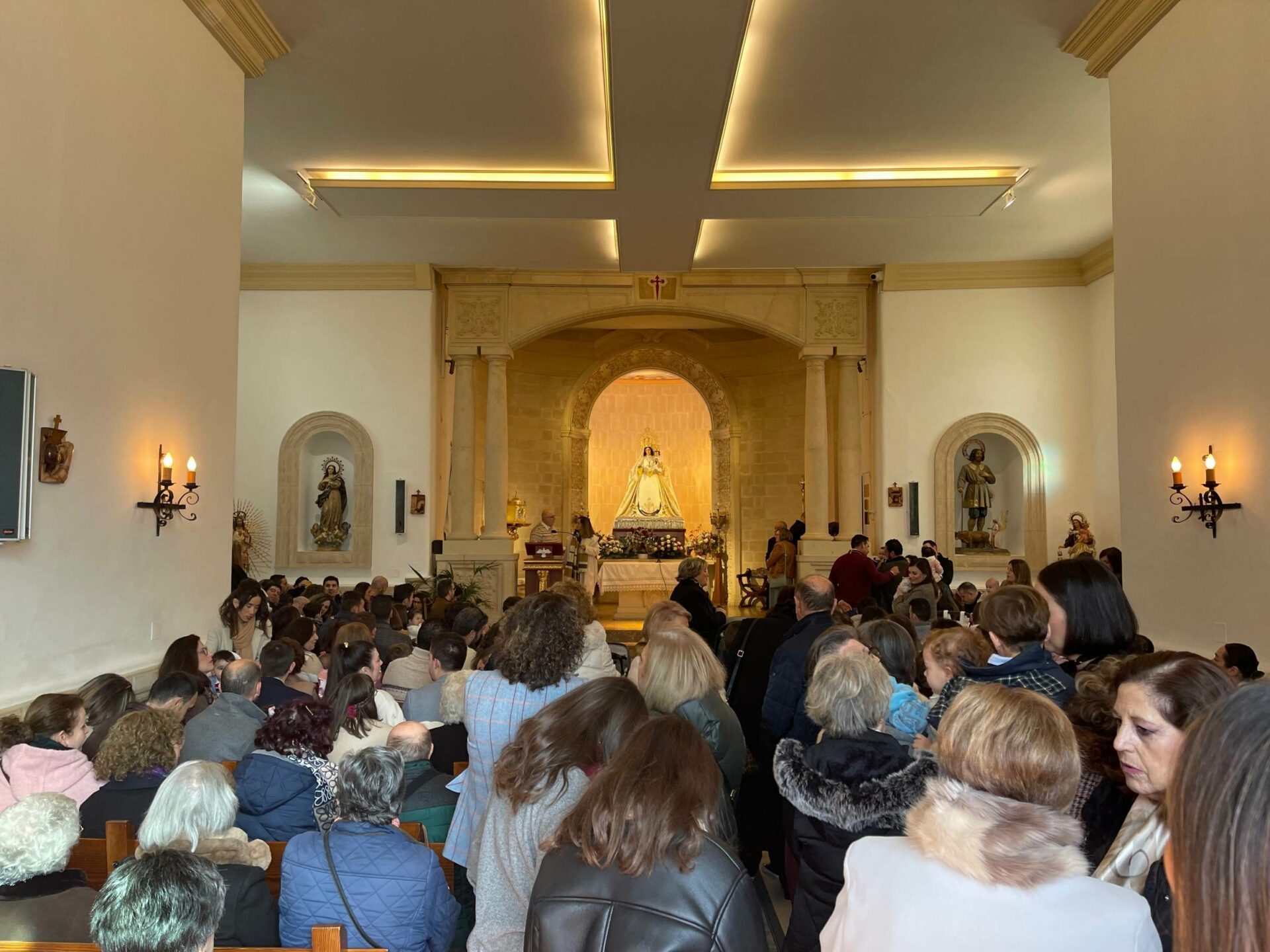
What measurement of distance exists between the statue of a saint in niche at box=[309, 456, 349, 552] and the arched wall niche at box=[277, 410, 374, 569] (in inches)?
5.4

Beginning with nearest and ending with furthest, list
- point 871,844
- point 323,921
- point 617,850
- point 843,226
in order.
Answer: point 871,844 → point 617,850 → point 323,921 → point 843,226

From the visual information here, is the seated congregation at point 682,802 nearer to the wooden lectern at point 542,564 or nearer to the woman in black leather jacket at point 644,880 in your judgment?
the woman in black leather jacket at point 644,880

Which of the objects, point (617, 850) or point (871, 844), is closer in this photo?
point (871, 844)

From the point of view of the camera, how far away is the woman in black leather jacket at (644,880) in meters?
1.77

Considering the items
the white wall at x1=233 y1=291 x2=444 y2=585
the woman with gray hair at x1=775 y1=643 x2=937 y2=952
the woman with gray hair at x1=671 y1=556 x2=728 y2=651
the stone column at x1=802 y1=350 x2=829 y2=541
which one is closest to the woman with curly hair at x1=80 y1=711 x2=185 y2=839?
the woman with gray hair at x1=775 y1=643 x2=937 y2=952

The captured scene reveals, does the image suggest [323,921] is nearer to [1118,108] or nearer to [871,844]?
[871,844]

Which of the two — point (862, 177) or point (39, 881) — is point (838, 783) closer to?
point (39, 881)

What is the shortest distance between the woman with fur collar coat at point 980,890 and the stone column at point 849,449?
41.7 feet

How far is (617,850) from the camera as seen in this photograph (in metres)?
1.80

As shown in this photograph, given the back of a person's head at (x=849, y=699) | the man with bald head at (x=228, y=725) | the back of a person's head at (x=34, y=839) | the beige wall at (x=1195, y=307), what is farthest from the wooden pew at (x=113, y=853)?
the beige wall at (x=1195, y=307)

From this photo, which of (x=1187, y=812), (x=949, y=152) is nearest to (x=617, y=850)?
(x=1187, y=812)

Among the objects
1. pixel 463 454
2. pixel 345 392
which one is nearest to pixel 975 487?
pixel 463 454

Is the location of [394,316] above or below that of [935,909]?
above

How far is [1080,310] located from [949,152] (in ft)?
14.6
